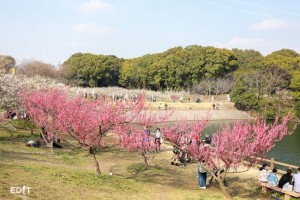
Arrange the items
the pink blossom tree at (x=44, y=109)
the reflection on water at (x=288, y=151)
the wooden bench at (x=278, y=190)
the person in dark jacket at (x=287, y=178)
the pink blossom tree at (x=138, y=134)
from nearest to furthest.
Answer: the wooden bench at (x=278, y=190), the person in dark jacket at (x=287, y=178), the pink blossom tree at (x=138, y=134), the pink blossom tree at (x=44, y=109), the reflection on water at (x=288, y=151)

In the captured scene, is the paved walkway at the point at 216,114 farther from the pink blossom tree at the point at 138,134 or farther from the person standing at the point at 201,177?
the person standing at the point at 201,177

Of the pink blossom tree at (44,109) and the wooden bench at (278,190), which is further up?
the pink blossom tree at (44,109)

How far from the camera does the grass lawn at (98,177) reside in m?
11.7

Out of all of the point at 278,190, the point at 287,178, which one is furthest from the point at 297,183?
the point at 278,190

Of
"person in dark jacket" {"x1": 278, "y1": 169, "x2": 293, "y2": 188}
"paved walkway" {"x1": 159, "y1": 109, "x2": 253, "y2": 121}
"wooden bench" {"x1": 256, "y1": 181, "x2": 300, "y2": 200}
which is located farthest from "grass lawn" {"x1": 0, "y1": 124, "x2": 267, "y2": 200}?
"paved walkway" {"x1": 159, "y1": 109, "x2": 253, "y2": 121}

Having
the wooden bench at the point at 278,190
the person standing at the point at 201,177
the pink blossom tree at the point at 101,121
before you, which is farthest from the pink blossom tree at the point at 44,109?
the wooden bench at the point at 278,190

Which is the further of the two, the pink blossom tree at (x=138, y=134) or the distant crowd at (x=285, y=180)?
the pink blossom tree at (x=138, y=134)

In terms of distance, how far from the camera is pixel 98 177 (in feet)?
49.0

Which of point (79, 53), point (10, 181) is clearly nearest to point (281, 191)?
point (10, 181)

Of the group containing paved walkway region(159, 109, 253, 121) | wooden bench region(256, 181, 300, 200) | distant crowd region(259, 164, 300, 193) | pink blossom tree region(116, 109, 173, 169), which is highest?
pink blossom tree region(116, 109, 173, 169)

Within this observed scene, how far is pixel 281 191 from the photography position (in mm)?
14422

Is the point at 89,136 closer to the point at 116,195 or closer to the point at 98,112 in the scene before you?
the point at 98,112

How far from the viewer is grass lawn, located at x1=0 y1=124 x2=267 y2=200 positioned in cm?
1172

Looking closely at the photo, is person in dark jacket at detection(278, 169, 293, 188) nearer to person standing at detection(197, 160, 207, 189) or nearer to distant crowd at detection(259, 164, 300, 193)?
distant crowd at detection(259, 164, 300, 193)
